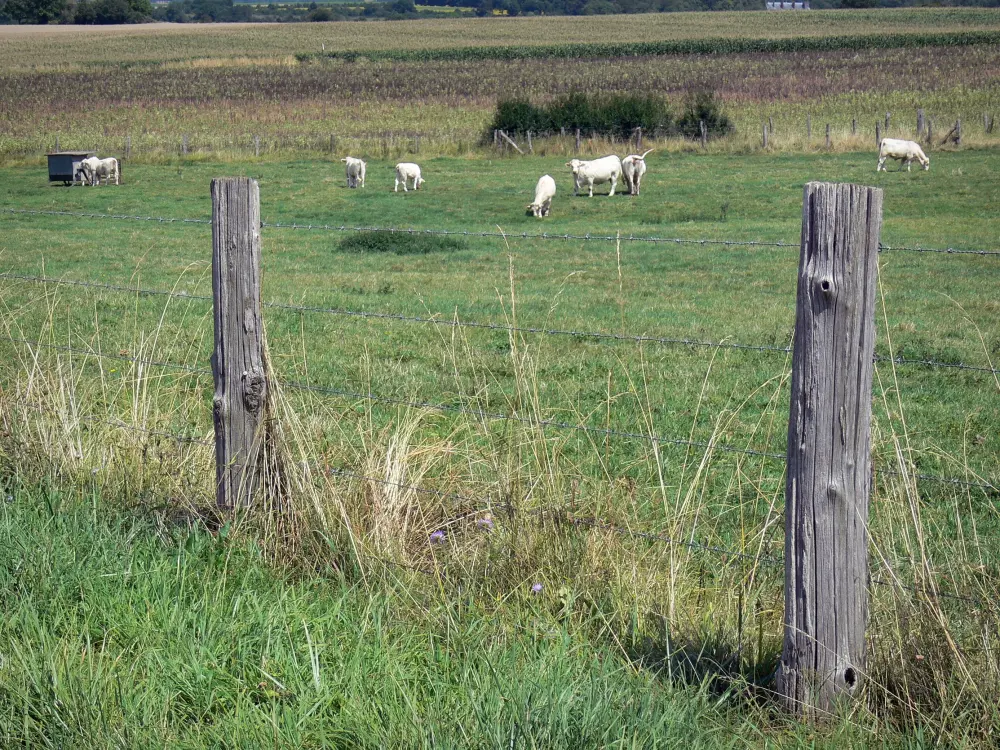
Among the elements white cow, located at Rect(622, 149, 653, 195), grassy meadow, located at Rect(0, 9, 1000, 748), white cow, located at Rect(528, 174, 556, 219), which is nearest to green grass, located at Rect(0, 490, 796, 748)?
grassy meadow, located at Rect(0, 9, 1000, 748)

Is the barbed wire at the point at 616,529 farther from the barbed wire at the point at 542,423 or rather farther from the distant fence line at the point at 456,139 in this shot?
the distant fence line at the point at 456,139

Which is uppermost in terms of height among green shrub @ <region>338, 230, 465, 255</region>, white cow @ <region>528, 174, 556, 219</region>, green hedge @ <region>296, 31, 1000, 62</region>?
green hedge @ <region>296, 31, 1000, 62</region>

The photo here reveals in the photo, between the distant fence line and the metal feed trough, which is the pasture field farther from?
the distant fence line

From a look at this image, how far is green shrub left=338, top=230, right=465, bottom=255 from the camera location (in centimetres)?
1584

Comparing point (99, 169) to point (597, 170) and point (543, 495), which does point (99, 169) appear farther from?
point (543, 495)

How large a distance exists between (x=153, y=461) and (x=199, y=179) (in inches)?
956

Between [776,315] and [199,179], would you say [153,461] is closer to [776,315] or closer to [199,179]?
[776,315]

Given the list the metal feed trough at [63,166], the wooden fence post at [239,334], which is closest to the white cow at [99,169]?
the metal feed trough at [63,166]

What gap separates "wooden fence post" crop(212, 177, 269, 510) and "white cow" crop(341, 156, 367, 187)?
2254 centimetres

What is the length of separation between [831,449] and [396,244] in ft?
44.7

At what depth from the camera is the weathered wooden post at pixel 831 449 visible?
288cm

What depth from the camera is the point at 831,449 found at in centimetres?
290

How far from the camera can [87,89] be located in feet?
180

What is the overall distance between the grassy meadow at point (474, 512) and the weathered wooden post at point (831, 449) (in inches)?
4.8
